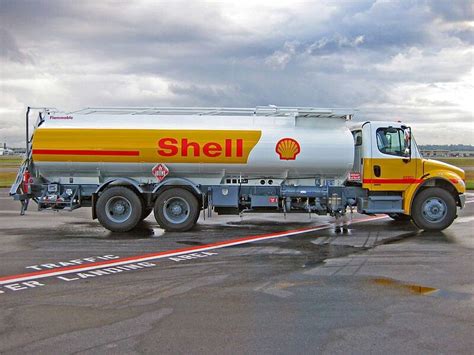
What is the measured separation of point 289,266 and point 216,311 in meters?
2.66

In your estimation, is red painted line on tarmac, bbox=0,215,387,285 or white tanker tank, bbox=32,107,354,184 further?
white tanker tank, bbox=32,107,354,184

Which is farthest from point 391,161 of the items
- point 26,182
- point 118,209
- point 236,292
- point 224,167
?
point 26,182

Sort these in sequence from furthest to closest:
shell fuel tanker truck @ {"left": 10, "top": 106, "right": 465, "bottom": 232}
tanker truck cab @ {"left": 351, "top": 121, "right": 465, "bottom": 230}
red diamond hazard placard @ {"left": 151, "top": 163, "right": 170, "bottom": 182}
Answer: tanker truck cab @ {"left": 351, "top": 121, "right": 465, "bottom": 230} < red diamond hazard placard @ {"left": 151, "top": 163, "right": 170, "bottom": 182} < shell fuel tanker truck @ {"left": 10, "top": 106, "right": 465, "bottom": 232}

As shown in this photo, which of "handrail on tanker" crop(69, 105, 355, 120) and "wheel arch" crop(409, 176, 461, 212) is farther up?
"handrail on tanker" crop(69, 105, 355, 120)

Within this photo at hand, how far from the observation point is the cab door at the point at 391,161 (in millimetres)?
12547

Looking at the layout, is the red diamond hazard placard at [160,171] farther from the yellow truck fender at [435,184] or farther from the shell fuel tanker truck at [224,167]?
the yellow truck fender at [435,184]

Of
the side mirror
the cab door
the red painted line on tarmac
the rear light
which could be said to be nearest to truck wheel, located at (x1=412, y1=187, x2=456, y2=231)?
the cab door

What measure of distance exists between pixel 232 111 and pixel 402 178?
4.69m

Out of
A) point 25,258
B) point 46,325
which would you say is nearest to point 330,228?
point 25,258

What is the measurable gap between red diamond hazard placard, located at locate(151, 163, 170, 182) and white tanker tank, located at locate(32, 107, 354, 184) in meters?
0.05

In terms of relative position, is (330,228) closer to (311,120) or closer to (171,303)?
(311,120)

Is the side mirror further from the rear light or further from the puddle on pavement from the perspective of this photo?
the rear light

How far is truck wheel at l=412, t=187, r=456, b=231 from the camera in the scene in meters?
12.3

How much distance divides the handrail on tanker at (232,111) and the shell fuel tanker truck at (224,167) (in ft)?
0.08
